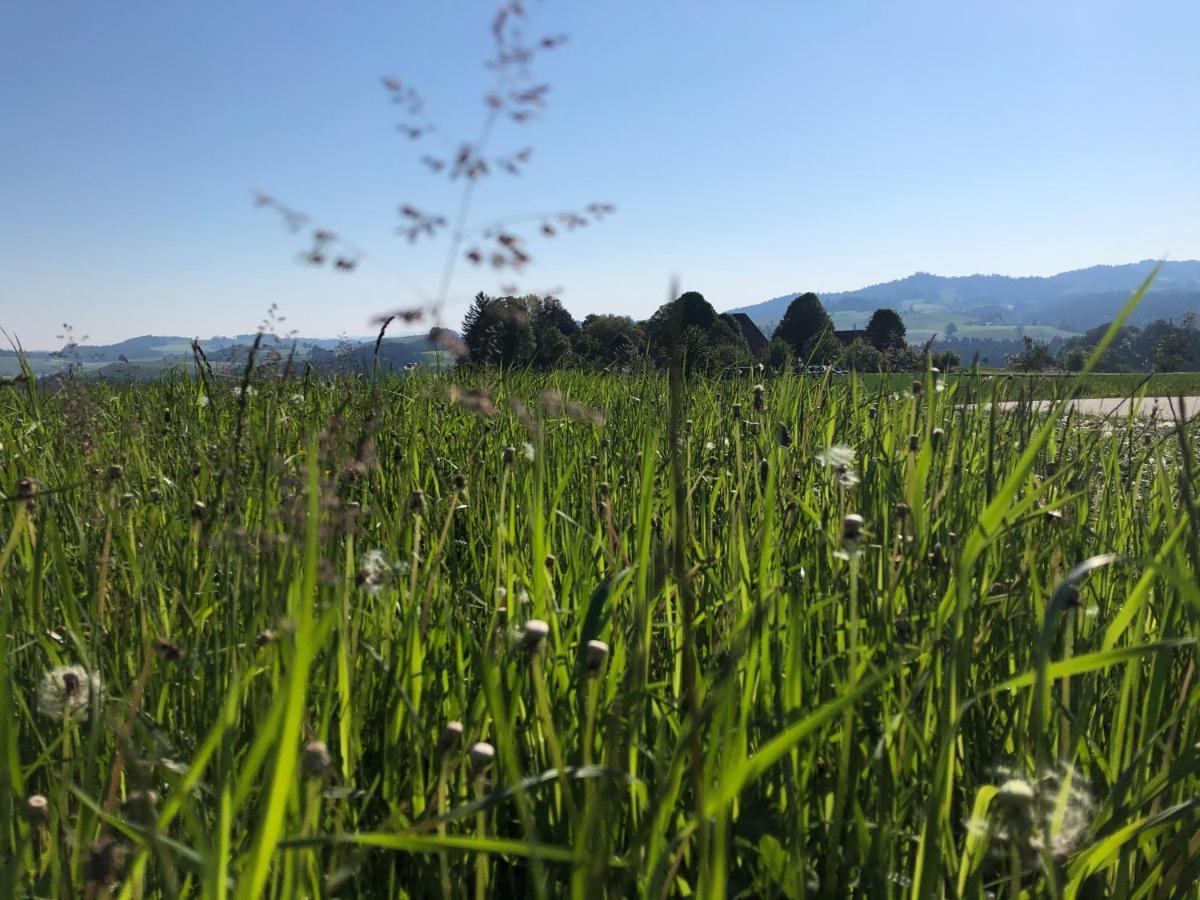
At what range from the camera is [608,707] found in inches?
41.8

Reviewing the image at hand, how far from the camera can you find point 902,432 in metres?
2.25

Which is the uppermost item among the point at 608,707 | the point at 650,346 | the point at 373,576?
the point at 650,346

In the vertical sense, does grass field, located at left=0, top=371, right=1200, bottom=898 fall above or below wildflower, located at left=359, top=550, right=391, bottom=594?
below

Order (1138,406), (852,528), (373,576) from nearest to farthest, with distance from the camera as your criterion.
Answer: (852,528)
(373,576)
(1138,406)

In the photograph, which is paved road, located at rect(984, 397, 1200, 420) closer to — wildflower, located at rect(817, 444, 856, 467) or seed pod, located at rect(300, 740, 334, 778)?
wildflower, located at rect(817, 444, 856, 467)

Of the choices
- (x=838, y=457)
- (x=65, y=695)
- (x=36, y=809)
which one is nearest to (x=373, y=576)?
(x=65, y=695)

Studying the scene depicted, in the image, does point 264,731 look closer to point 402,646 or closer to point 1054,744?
point 402,646

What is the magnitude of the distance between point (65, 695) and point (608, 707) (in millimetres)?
652

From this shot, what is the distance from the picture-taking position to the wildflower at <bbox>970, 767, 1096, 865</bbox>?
64 centimetres

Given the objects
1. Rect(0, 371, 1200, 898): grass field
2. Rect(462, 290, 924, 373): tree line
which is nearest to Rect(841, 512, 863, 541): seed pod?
Rect(0, 371, 1200, 898): grass field

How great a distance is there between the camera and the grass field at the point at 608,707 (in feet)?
2.32

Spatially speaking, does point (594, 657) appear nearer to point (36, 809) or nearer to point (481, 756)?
point (481, 756)

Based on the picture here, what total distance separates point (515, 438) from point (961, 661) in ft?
6.98

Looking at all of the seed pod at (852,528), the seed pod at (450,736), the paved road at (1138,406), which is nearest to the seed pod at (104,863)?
the seed pod at (450,736)
